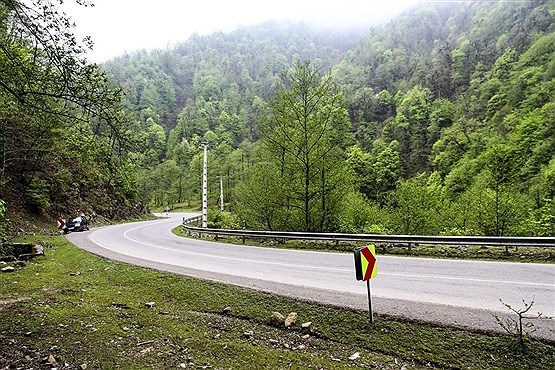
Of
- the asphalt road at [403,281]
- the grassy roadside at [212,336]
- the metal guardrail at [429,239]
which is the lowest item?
the grassy roadside at [212,336]

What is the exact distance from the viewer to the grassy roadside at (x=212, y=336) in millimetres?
4285

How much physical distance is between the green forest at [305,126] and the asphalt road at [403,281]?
11.9 ft

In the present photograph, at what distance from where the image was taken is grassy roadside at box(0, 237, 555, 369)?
4.29 metres

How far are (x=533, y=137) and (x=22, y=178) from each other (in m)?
54.6

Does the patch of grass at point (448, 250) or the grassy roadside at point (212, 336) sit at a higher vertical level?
the patch of grass at point (448, 250)

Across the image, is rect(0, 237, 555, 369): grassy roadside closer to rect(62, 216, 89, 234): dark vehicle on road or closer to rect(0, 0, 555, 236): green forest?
rect(0, 0, 555, 236): green forest

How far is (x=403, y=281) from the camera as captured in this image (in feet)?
24.1

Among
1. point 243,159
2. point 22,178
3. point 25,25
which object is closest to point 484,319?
point 25,25

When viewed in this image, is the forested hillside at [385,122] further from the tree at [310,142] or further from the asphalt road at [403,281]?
the asphalt road at [403,281]

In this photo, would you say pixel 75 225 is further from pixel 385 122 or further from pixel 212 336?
pixel 385 122

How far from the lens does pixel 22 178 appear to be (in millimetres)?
23219

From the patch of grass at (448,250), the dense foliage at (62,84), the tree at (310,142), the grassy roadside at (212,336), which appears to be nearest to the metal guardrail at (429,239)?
the patch of grass at (448,250)

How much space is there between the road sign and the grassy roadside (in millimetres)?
706

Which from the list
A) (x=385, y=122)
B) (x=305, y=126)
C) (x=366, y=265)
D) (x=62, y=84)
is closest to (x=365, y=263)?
(x=366, y=265)
